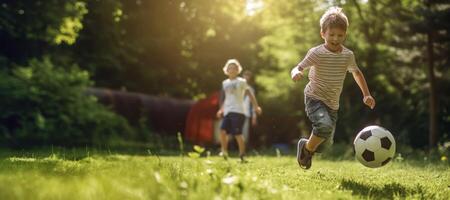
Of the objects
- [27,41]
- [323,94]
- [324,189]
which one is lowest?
[324,189]

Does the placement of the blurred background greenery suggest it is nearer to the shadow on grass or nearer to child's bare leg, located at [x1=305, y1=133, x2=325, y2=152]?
child's bare leg, located at [x1=305, y1=133, x2=325, y2=152]

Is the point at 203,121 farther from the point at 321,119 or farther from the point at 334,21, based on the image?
the point at 334,21

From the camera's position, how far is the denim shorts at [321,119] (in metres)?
7.09

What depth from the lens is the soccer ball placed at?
7211 millimetres

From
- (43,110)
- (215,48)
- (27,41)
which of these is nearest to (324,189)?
(43,110)

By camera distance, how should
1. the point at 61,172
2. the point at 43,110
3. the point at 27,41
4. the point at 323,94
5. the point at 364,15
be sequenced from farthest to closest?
the point at 364,15, the point at 27,41, the point at 43,110, the point at 323,94, the point at 61,172

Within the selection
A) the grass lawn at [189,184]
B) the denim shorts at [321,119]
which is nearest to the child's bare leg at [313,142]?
the denim shorts at [321,119]

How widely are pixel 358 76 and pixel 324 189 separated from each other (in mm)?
2167

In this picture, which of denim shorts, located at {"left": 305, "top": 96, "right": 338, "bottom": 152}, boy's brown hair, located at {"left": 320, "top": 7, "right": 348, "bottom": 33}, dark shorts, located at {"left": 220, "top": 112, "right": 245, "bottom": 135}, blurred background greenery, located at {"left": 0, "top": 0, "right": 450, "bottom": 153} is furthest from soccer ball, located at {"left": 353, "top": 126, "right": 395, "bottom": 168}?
blurred background greenery, located at {"left": 0, "top": 0, "right": 450, "bottom": 153}

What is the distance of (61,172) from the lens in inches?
217

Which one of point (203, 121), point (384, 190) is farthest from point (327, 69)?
point (203, 121)

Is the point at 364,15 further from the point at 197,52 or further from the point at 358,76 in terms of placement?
the point at 358,76

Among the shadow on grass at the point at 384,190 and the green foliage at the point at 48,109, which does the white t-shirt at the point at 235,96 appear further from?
the shadow on grass at the point at 384,190

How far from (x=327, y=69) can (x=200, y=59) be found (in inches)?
965
